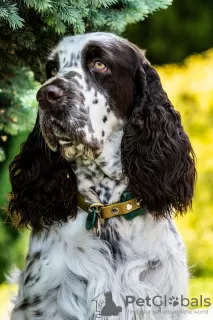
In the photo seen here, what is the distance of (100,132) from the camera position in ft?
12.1

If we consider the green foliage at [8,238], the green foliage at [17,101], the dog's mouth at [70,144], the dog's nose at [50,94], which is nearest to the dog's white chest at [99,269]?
the dog's mouth at [70,144]

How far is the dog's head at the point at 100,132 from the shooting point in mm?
3617

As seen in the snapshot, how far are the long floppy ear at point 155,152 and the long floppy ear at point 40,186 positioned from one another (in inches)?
11.6

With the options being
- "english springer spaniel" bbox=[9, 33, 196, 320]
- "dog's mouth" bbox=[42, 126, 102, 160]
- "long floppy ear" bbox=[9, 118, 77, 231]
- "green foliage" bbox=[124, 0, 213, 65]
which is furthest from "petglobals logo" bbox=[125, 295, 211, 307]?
"green foliage" bbox=[124, 0, 213, 65]

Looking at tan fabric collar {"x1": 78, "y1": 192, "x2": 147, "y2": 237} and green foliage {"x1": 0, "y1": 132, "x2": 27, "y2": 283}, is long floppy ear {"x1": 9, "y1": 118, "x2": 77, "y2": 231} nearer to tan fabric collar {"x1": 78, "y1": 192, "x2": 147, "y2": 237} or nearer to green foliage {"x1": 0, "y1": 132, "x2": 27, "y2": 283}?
tan fabric collar {"x1": 78, "y1": 192, "x2": 147, "y2": 237}

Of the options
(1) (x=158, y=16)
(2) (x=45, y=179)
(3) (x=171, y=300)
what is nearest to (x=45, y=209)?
(2) (x=45, y=179)

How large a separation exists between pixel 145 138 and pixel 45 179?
52 cm

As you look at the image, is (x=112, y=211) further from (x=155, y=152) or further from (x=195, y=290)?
(x=195, y=290)

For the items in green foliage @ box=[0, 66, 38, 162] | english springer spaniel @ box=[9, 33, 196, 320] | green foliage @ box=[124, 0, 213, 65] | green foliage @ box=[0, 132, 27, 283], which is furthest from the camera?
green foliage @ box=[124, 0, 213, 65]

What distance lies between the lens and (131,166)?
382 centimetres

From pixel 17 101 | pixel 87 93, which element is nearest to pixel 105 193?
pixel 87 93

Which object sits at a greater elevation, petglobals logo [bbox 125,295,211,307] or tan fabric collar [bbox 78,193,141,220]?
tan fabric collar [bbox 78,193,141,220]

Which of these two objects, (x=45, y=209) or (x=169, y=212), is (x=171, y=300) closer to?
(x=169, y=212)

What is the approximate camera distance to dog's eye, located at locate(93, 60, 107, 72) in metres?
3.74
